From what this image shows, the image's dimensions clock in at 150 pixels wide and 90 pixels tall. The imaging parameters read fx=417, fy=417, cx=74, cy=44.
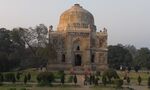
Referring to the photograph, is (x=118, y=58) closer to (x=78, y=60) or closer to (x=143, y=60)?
(x=143, y=60)

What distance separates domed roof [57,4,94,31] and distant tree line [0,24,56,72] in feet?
17.5

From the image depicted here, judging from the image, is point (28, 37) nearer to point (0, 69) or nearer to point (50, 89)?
point (0, 69)

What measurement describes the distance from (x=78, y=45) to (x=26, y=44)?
8068 millimetres

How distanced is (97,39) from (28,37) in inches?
427

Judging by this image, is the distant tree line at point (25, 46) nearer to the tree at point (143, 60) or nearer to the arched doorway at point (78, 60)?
the arched doorway at point (78, 60)

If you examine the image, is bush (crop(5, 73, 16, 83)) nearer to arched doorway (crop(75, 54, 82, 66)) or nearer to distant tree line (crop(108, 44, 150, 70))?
arched doorway (crop(75, 54, 82, 66))

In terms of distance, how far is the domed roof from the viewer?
66312 mm

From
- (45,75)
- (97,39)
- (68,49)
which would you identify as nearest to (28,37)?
(68,49)

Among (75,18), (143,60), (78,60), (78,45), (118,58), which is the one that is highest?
(75,18)

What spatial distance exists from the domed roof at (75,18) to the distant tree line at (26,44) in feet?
17.5

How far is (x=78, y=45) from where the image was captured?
213 feet

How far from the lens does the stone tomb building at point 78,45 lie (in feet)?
207

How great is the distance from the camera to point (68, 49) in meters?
64.7

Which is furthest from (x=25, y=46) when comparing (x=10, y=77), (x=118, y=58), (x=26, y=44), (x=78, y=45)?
(x=10, y=77)
